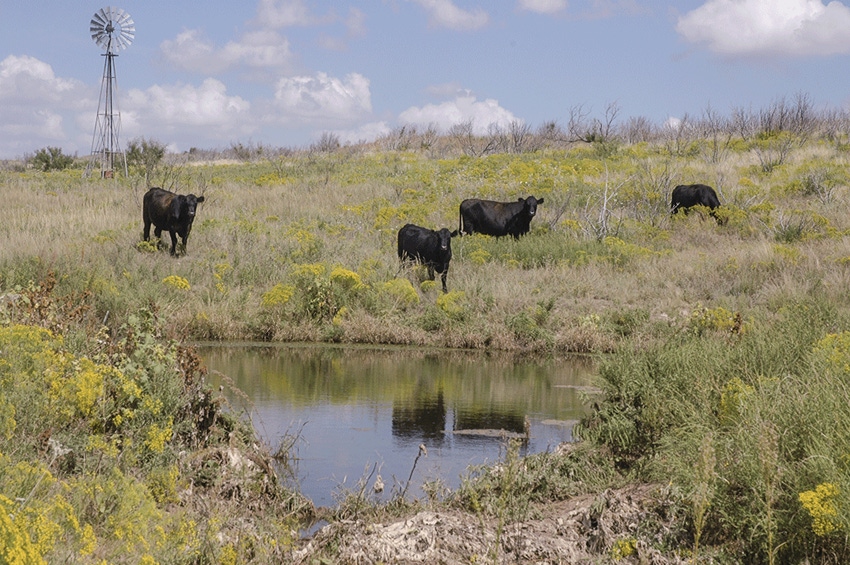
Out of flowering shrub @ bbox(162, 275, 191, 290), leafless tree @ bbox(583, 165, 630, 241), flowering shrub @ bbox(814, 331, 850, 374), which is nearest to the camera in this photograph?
flowering shrub @ bbox(814, 331, 850, 374)

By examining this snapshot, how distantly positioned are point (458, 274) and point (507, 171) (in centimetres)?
1306

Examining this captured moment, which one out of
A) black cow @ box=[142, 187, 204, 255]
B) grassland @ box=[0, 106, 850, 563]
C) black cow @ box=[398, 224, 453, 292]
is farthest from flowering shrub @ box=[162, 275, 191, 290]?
black cow @ box=[398, 224, 453, 292]

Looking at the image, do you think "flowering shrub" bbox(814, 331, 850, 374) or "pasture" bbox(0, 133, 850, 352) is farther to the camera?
"pasture" bbox(0, 133, 850, 352)

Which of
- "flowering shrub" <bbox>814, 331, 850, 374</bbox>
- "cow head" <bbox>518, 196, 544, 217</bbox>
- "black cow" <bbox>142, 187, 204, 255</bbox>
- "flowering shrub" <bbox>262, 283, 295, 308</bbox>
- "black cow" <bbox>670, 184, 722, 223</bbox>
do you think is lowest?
"flowering shrub" <bbox>262, 283, 295, 308</bbox>

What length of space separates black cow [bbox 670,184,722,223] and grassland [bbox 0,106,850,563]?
0.48m

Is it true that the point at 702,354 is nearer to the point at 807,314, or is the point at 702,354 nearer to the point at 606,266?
the point at 807,314

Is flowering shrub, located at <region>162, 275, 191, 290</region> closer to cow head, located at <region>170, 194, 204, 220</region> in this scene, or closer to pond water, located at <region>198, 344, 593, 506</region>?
pond water, located at <region>198, 344, 593, 506</region>

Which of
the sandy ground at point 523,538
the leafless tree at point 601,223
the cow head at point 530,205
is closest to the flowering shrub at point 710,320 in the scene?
the sandy ground at point 523,538

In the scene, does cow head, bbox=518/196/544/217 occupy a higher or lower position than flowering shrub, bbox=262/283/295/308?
higher

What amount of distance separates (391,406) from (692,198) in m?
16.9

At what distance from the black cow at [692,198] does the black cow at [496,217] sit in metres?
4.62

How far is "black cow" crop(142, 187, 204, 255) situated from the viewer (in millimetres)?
20359

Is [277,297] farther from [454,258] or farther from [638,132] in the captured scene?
[638,132]

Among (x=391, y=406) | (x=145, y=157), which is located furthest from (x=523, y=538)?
(x=145, y=157)
